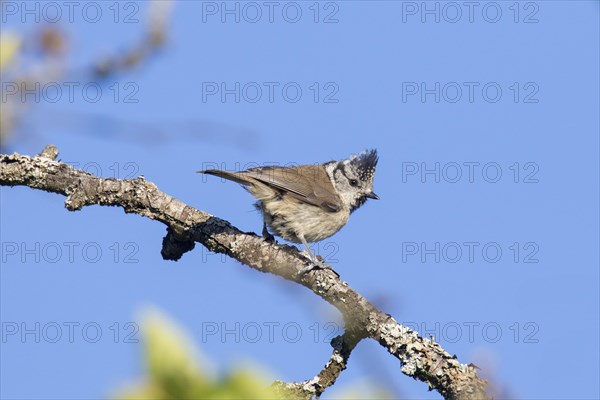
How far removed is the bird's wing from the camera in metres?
5.61

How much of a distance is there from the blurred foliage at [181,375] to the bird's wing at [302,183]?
14.4ft

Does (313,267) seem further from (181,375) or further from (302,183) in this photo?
(181,375)

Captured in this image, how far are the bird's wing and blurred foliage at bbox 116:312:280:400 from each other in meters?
4.37

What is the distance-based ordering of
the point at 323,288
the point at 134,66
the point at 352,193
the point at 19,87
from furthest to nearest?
the point at 352,193 → the point at 323,288 → the point at 134,66 → the point at 19,87

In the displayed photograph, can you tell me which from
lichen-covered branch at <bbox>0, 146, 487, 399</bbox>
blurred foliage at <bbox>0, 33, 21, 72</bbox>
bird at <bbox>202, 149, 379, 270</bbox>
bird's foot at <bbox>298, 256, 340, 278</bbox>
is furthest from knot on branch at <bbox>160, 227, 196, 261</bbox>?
blurred foliage at <bbox>0, 33, 21, 72</bbox>

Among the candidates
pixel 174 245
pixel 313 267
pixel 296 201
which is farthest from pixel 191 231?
pixel 296 201

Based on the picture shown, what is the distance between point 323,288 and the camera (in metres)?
3.92

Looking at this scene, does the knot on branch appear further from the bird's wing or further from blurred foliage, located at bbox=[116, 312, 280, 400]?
blurred foliage, located at bbox=[116, 312, 280, 400]

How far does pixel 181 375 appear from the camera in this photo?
1131mm

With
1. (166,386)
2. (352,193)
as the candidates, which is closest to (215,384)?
(166,386)

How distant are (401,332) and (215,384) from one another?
8.53ft

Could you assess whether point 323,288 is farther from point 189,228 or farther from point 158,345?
point 158,345

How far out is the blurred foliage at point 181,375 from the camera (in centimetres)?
111

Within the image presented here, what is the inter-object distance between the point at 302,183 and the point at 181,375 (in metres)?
4.80
